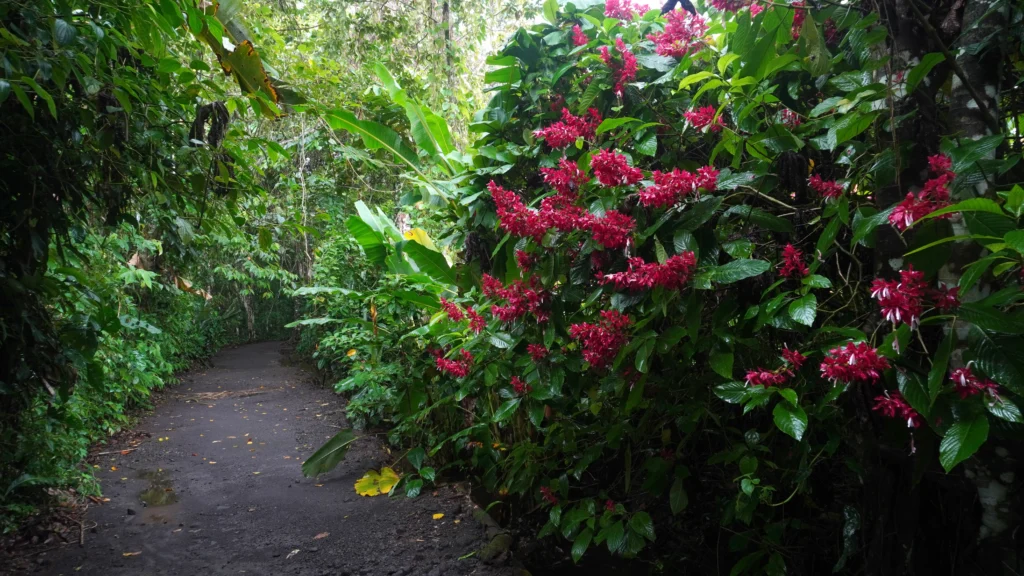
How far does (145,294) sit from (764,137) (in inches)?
403

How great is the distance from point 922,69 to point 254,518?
4.56 m

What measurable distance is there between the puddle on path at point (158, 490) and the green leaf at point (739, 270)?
4.71 meters

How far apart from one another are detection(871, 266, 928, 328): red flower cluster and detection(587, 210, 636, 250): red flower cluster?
2.26ft

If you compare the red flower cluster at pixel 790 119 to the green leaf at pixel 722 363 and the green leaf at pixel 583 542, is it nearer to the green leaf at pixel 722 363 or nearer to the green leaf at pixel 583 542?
the green leaf at pixel 722 363

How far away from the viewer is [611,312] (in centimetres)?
182

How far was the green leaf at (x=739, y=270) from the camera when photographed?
1538mm

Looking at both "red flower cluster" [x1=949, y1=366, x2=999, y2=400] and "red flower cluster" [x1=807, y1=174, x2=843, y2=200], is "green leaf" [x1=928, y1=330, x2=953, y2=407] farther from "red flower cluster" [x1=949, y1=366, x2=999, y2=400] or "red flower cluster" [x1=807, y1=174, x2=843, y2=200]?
"red flower cluster" [x1=807, y1=174, x2=843, y2=200]

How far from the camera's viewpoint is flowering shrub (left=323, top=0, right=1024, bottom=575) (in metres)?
1.27

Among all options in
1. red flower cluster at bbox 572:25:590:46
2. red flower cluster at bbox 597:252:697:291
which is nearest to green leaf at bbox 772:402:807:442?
red flower cluster at bbox 597:252:697:291

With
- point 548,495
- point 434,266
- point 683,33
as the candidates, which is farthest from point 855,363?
point 434,266

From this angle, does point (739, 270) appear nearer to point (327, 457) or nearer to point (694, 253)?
point (694, 253)

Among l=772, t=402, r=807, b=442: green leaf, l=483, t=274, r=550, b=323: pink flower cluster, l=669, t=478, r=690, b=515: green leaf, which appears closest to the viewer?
l=772, t=402, r=807, b=442: green leaf

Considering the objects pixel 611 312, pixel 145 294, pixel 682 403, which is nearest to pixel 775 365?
pixel 682 403

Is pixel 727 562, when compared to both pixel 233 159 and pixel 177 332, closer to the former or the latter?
pixel 233 159
